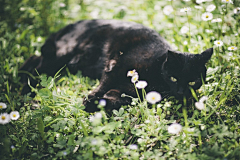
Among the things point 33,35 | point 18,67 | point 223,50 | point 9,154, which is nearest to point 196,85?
point 223,50

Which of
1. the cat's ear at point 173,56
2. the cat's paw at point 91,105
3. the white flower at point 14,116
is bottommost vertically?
the cat's paw at point 91,105

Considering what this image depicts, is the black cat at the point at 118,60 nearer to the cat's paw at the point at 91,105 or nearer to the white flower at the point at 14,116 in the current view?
the cat's paw at the point at 91,105

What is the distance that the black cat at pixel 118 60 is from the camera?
1770 mm

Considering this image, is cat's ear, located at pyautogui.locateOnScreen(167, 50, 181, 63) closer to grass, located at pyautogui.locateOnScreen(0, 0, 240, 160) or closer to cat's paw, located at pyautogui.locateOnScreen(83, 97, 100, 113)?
grass, located at pyautogui.locateOnScreen(0, 0, 240, 160)

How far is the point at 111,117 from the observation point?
5.57 feet

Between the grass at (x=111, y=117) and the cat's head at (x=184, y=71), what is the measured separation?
127 millimetres

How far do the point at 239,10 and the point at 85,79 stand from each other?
1927mm

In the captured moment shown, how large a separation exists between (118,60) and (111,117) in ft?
2.48

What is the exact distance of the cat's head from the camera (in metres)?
1.73

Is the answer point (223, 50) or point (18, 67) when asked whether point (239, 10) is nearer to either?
point (223, 50)

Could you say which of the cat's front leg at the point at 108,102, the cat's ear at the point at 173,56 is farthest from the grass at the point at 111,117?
the cat's ear at the point at 173,56

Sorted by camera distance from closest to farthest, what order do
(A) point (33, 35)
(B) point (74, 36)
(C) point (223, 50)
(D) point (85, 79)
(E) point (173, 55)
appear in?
(E) point (173, 55)
(C) point (223, 50)
(D) point (85, 79)
(B) point (74, 36)
(A) point (33, 35)

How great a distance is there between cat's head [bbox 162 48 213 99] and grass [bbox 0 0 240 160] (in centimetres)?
13

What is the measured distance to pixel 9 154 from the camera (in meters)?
1.40
